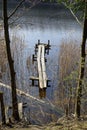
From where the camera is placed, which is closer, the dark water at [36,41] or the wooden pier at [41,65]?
the wooden pier at [41,65]

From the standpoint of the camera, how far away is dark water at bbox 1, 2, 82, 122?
1355cm

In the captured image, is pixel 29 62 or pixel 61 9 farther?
pixel 61 9

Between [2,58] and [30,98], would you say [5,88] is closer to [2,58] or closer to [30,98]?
[30,98]

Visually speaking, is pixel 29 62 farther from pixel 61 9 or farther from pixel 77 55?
pixel 61 9

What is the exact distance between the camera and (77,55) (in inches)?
691

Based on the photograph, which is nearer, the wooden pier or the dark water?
the wooden pier

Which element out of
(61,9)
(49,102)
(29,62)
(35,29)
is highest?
(61,9)

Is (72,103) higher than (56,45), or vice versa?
(56,45)

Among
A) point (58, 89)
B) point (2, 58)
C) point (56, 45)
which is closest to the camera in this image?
point (58, 89)

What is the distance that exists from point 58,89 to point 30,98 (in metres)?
1.61

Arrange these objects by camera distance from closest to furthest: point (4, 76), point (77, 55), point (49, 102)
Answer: point (49, 102) < point (4, 76) < point (77, 55)

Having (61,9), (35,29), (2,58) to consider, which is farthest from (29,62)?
(61,9)

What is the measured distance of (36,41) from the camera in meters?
21.7

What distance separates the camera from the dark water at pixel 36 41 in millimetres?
13547
